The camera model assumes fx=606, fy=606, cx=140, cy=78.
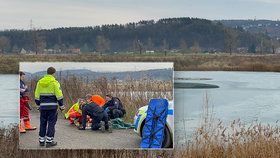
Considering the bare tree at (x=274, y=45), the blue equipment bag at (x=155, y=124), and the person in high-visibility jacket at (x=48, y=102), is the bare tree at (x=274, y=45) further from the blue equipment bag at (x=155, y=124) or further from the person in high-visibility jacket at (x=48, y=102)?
the person in high-visibility jacket at (x=48, y=102)

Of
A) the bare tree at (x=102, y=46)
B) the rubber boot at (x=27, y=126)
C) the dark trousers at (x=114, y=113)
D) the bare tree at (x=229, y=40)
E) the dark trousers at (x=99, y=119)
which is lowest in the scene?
the rubber boot at (x=27, y=126)

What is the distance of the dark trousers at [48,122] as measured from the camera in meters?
8.40

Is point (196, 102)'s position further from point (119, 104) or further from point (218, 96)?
point (119, 104)

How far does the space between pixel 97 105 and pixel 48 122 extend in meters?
0.72

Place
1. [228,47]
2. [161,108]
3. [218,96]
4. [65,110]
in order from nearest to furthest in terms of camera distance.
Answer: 1. [161,108]
2. [65,110]
3. [218,96]
4. [228,47]

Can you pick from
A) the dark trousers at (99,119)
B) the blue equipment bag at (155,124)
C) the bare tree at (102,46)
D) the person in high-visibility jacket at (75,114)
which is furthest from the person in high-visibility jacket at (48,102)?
the bare tree at (102,46)

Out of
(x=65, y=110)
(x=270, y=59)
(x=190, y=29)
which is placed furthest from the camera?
(x=270, y=59)

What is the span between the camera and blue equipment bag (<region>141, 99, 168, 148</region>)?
8164 millimetres

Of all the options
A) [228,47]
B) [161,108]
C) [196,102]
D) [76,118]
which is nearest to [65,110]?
[76,118]

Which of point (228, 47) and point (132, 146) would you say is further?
point (228, 47)

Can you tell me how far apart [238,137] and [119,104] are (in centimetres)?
Result: 338

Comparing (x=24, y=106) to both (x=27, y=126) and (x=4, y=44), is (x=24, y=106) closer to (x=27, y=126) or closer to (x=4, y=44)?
(x=27, y=126)

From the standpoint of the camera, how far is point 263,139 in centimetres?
1094

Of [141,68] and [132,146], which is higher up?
[141,68]
